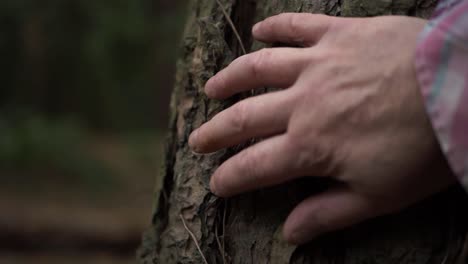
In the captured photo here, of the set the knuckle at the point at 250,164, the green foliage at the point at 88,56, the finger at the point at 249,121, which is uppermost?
the green foliage at the point at 88,56

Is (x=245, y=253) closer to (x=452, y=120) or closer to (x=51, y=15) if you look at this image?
(x=452, y=120)

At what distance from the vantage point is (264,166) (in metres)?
0.75

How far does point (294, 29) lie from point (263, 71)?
0.28ft

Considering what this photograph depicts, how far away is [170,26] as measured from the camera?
465 centimetres

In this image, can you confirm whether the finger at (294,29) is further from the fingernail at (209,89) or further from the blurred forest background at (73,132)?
the blurred forest background at (73,132)

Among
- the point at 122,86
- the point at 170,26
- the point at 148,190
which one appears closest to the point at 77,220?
the point at 148,190

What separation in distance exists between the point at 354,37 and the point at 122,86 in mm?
4222

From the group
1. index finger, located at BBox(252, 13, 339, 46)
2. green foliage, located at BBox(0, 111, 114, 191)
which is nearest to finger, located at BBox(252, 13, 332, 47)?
index finger, located at BBox(252, 13, 339, 46)

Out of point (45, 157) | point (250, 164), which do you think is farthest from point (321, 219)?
point (45, 157)

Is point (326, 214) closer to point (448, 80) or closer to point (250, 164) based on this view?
point (250, 164)

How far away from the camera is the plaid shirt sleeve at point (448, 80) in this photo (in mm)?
657

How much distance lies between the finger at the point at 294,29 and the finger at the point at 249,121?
109 millimetres

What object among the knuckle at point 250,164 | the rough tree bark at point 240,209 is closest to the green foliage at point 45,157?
the rough tree bark at point 240,209

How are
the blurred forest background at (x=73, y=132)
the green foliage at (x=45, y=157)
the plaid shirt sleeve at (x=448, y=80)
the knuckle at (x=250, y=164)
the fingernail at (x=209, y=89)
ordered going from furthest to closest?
the green foliage at (x=45, y=157), the blurred forest background at (x=73, y=132), the fingernail at (x=209, y=89), the knuckle at (x=250, y=164), the plaid shirt sleeve at (x=448, y=80)
